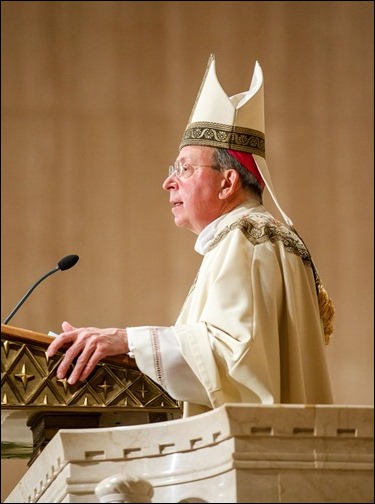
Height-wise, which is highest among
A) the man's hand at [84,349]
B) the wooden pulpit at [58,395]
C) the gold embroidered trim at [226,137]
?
the gold embroidered trim at [226,137]

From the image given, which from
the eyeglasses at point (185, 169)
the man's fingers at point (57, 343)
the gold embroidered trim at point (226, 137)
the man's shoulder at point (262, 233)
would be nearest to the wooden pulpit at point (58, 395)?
the man's fingers at point (57, 343)

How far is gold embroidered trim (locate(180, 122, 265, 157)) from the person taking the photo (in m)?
4.47

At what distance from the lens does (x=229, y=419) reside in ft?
9.27

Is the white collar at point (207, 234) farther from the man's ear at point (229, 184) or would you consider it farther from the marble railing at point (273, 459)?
the marble railing at point (273, 459)

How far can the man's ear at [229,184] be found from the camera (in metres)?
4.30

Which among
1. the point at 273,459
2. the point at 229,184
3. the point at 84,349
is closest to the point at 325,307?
the point at 229,184

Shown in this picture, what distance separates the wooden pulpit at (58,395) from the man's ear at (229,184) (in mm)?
817

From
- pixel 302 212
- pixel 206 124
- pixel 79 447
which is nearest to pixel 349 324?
pixel 302 212

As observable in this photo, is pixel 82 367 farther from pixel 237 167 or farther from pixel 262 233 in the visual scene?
pixel 237 167

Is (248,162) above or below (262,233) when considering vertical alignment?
above

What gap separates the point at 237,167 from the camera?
14.4ft

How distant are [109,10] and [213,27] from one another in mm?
843

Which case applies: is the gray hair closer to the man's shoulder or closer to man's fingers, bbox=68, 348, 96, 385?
the man's shoulder

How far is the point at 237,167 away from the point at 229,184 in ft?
0.34
